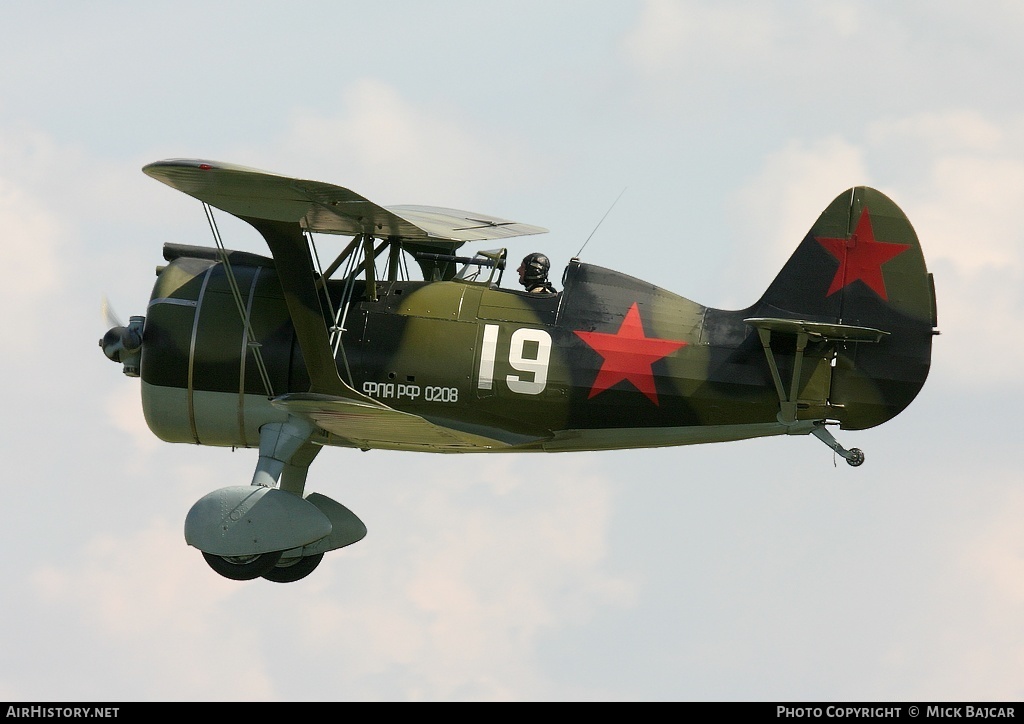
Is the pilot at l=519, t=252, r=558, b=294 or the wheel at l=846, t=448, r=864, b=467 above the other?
the pilot at l=519, t=252, r=558, b=294

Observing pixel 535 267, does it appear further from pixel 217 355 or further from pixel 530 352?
pixel 217 355

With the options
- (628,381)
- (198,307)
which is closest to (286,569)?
(198,307)

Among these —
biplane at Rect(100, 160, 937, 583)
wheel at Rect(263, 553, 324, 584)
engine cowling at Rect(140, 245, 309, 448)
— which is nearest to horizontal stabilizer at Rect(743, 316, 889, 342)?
biplane at Rect(100, 160, 937, 583)

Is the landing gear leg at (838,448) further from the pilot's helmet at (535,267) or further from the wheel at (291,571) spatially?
the wheel at (291,571)

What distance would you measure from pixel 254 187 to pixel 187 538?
3.07 m

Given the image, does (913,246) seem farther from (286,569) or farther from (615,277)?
(286,569)

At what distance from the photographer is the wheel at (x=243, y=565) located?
14539mm

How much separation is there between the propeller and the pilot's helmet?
3466mm

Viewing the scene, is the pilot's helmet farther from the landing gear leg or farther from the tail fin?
the landing gear leg

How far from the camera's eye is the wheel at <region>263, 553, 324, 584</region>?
15695 millimetres

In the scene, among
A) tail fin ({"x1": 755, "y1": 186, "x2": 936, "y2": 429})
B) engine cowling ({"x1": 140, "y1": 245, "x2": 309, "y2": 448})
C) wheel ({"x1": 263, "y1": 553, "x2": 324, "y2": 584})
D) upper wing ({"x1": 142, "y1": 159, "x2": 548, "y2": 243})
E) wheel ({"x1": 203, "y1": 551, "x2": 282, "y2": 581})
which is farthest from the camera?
wheel ({"x1": 263, "y1": 553, "x2": 324, "y2": 584})

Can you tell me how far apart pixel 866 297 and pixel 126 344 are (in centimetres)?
654
